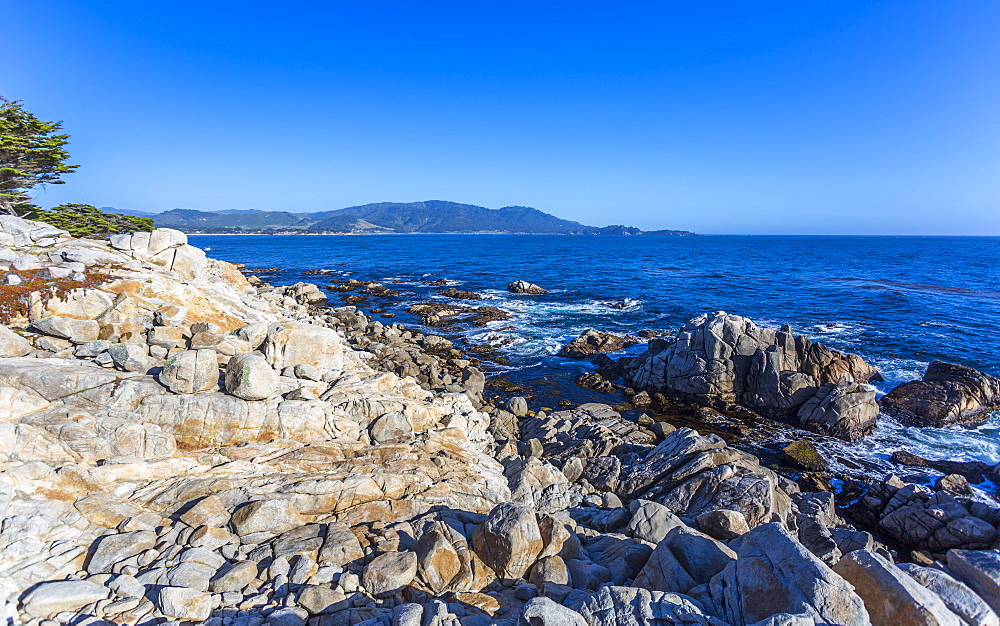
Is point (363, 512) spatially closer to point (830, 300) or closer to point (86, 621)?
point (86, 621)

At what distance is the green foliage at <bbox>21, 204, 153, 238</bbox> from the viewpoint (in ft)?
89.4

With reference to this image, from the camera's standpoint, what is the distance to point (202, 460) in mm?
10484

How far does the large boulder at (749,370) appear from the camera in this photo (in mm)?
22312

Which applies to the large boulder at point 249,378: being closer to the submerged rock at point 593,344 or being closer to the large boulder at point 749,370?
the large boulder at point 749,370

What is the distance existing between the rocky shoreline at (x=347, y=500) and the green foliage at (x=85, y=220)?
1150 cm

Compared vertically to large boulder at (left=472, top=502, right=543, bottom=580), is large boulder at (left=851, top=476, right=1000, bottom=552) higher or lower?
lower

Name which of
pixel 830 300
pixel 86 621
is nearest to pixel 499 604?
pixel 86 621

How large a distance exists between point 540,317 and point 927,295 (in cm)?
4778

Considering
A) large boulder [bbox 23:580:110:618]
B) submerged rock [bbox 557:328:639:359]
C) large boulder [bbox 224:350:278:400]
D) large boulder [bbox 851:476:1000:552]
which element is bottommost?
large boulder [bbox 851:476:1000:552]

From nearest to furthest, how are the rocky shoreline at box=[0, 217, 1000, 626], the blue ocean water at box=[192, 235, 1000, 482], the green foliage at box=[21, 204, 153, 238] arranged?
the rocky shoreline at box=[0, 217, 1000, 626] < the blue ocean water at box=[192, 235, 1000, 482] < the green foliage at box=[21, 204, 153, 238]

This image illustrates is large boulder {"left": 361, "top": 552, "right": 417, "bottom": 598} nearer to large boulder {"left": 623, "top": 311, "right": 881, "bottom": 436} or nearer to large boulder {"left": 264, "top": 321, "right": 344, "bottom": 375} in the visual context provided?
large boulder {"left": 264, "top": 321, "right": 344, "bottom": 375}

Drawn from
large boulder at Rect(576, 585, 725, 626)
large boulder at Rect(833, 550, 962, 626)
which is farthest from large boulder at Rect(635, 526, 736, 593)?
large boulder at Rect(833, 550, 962, 626)

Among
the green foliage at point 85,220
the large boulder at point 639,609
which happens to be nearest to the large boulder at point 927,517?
the large boulder at point 639,609

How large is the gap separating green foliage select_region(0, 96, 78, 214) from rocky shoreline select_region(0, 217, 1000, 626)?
1167 centimetres
